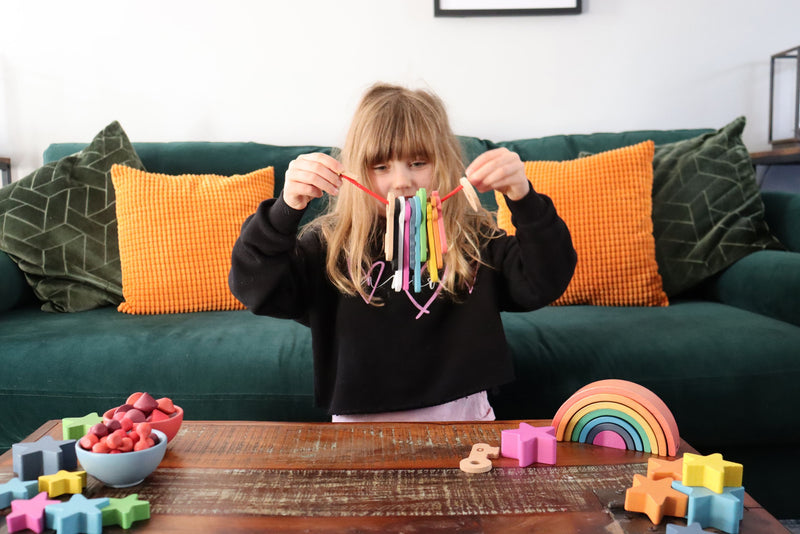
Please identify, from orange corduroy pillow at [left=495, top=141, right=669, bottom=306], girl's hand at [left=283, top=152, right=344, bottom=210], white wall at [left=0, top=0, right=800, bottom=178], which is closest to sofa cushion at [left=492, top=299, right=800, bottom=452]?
orange corduroy pillow at [left=495, top=141, right=669, bottom=306]

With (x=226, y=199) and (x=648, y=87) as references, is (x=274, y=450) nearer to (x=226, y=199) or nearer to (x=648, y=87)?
(x=226, y=199)

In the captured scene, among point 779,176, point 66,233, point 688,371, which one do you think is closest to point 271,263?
point 688,371

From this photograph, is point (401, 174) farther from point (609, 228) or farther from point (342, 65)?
point (342, 65)

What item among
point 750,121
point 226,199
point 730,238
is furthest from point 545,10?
point 226,199

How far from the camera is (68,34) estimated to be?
2.33 metres

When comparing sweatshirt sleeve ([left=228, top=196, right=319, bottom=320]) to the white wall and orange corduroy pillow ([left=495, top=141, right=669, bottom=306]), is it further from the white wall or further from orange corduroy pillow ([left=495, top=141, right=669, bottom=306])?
the white wall

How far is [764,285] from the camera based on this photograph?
1.65 meters

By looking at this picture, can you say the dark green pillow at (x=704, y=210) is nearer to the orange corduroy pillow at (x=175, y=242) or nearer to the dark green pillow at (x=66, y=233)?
the orange corduroy pillow at (x=175, y=242)

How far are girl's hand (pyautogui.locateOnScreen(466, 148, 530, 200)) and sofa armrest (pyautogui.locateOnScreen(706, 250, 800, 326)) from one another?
2.83 feet

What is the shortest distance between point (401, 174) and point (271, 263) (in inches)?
10.9

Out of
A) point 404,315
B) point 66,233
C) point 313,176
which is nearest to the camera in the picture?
point 313,176

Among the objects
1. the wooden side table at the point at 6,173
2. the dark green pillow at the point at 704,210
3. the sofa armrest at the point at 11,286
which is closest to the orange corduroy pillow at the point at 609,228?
the dark green pillow at the point at 704,210

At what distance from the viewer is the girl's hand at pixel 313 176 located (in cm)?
104

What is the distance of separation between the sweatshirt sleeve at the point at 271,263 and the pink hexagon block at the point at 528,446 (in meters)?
0.50
